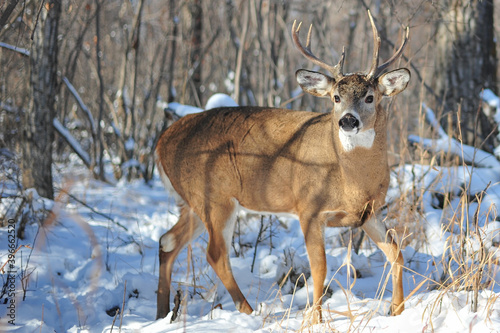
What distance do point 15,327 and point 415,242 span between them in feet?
12.0

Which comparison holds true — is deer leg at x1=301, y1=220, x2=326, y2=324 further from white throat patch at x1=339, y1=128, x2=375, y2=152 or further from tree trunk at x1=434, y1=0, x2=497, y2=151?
tree trunk at x1=434, y1=0, x2=497, y2=151

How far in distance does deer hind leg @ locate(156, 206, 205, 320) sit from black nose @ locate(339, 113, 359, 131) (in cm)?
167

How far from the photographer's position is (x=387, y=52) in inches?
419

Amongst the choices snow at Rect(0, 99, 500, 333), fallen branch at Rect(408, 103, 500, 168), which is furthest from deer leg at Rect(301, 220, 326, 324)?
fallen branch at Rect(408, 103, 500, 168)

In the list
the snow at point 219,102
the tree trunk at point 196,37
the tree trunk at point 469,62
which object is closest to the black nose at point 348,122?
the snow at point 219,102

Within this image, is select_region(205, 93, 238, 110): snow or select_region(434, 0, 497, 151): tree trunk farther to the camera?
select_region(434, 0, 497, 151): tree trunk

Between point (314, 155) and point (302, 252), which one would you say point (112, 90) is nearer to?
point (302, 252)

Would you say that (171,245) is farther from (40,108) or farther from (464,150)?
(464,150)

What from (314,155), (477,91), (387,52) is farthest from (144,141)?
(314,155)

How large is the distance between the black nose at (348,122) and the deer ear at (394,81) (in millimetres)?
510

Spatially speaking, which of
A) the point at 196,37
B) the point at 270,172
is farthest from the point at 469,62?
the point at 196,37

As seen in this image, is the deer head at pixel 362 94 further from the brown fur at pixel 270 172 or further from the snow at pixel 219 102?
the snow at pixel 219 102

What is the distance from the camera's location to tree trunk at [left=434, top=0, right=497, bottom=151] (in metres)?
6.48

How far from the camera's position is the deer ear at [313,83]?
4.00 m
